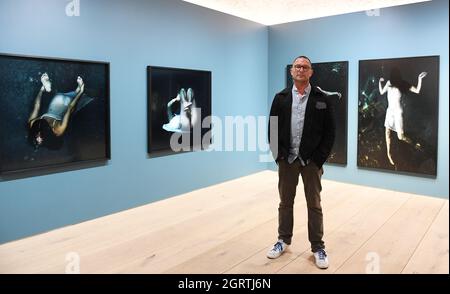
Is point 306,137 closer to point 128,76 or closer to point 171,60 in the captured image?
point 128,76

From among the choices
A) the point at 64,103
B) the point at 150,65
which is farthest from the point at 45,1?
the point at 150,65

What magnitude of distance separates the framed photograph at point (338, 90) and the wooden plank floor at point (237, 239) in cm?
86

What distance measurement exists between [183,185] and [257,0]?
2.55 meters

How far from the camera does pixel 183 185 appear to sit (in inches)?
188

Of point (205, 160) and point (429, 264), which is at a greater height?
point (205, 160)

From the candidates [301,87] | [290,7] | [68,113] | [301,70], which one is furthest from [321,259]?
[290,7]

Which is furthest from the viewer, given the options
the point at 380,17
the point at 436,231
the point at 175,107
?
the point at 380,17

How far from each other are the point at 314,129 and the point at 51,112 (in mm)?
2265

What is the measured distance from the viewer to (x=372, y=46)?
4.94 metres

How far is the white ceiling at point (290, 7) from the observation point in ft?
16.2

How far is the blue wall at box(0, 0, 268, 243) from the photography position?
3.22 metres

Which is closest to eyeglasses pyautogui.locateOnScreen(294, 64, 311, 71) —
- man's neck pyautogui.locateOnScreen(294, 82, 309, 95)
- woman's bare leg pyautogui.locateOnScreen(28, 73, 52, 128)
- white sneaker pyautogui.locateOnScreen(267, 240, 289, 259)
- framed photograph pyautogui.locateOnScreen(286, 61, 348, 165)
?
man's neck pyautogui.locateOnScreen(294, 82, 309, 95)

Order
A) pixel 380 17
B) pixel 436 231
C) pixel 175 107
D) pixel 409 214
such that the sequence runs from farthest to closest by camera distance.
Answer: pixel 380 17 < pixel 175 107 < pixel 409 214 < pixel 436 231
